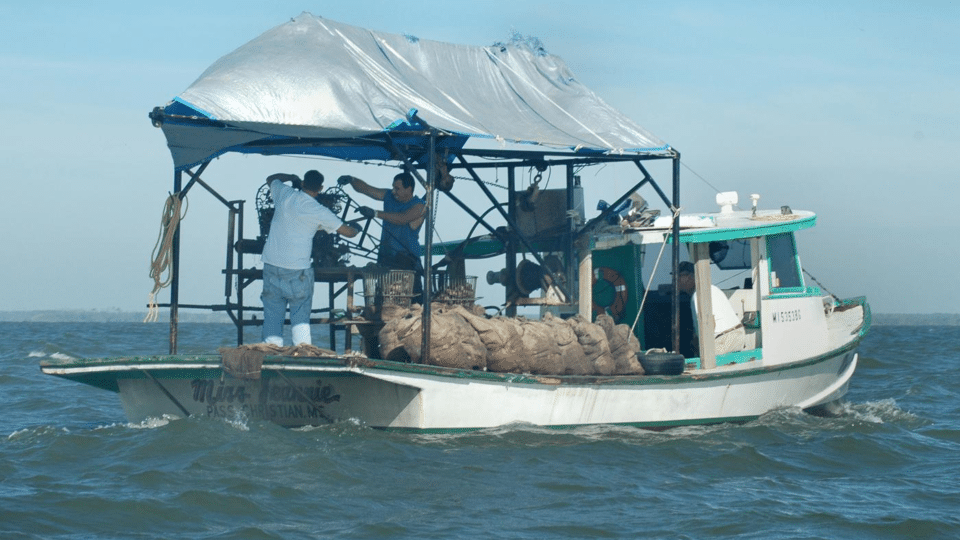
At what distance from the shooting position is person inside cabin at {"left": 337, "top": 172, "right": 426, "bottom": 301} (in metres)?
11.2

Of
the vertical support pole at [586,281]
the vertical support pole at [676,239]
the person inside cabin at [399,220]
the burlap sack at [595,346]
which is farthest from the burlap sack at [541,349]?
the vertical support pole at [676,239]

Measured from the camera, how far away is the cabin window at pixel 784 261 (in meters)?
13.4

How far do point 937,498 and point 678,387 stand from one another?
2.77m

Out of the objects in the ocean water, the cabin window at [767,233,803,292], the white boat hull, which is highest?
the cabin window at [767,233,803,292]

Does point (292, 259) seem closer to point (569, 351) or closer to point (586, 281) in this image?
point (569, 351)

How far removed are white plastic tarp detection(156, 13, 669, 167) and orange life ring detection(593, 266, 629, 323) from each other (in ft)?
6.01

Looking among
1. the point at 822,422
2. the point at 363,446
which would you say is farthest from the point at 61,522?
the point at 822,422

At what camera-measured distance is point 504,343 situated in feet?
33.1

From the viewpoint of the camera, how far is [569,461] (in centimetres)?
953

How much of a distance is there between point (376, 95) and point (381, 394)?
268 cm

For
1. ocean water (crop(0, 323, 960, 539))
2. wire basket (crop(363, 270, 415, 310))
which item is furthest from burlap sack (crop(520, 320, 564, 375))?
wire basket (crop(363, 270, 415, 310))

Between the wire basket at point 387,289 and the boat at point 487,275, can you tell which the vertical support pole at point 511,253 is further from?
the wire basket at point 387,289

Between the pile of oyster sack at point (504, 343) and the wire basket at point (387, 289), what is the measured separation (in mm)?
115

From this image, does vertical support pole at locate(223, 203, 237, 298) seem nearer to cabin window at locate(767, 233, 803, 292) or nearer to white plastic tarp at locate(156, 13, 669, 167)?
white plastic tarp at locate(156, 13, 669, 167)
